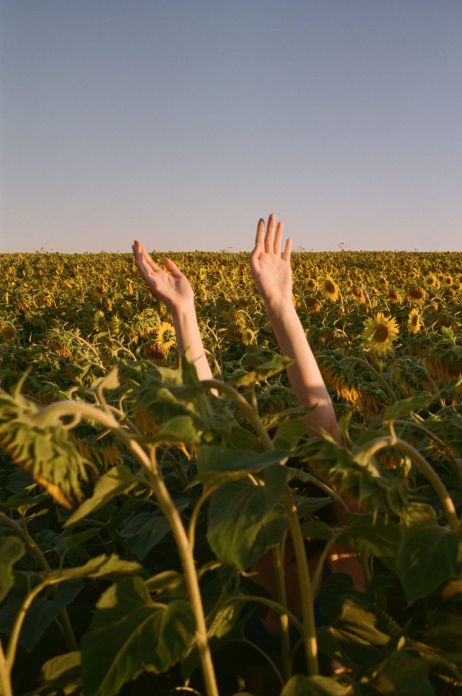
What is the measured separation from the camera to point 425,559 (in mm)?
979

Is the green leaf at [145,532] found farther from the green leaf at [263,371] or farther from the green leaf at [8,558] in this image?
the green leaf at [263,371]

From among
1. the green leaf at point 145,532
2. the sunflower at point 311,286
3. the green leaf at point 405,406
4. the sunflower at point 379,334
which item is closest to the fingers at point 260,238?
the green leaf at point 145,532

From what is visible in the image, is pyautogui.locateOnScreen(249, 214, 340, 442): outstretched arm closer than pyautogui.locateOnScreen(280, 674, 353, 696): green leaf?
No

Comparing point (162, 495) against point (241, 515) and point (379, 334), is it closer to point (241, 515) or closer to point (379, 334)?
point (241, 515)

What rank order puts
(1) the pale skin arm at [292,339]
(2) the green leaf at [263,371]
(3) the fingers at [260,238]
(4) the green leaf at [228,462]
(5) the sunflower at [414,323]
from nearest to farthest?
1. (4) the green leaf at [228,462]
2. (2) the green leaf at [263,371]
3. (1) the pale skin arm at [292,339]
4. (3) the fingers at [260,238]
5. (5) the sunflower at [414,323]

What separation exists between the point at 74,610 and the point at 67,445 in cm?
137

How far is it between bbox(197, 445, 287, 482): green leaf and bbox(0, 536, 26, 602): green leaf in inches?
12.2

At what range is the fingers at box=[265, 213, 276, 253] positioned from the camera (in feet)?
7.91

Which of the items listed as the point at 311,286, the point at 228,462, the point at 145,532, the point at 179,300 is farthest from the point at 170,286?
the point at 311,286

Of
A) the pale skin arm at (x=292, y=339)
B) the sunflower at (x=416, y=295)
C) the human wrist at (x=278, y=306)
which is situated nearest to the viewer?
the pale skin arm at (x=292, y=339)

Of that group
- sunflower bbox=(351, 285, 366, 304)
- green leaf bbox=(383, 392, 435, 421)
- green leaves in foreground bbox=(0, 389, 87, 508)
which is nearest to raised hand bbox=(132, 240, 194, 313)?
green leaf bbox=(383, 392, 435, 421)

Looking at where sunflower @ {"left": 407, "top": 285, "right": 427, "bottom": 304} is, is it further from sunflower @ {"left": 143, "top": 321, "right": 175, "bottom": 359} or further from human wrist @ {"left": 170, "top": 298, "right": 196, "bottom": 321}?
human wrist @ {"left": 170, "top": 298, "right": 196, "bottom": 321}

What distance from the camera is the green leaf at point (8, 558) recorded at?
3.07ft

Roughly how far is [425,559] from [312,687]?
0.31 metres
